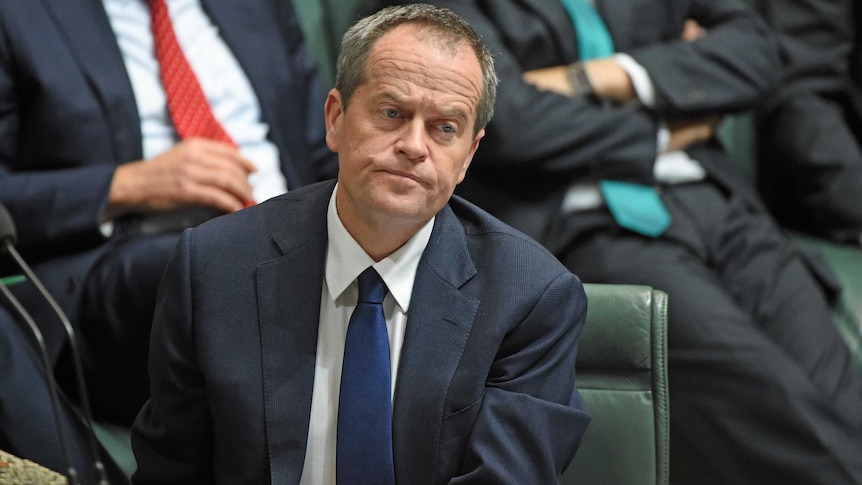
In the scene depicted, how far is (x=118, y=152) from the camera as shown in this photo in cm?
Answer: 199

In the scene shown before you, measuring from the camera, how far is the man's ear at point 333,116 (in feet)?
4.45

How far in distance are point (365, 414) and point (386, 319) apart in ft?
0.41

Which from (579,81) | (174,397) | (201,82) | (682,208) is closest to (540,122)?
(579,81)

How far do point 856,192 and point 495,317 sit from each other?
1651 mm

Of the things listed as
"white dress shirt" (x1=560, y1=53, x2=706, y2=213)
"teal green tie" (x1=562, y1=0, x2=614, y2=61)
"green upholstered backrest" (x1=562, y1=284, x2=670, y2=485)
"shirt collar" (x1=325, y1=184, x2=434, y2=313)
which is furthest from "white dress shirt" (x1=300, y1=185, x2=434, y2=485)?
"teal green tie" (x1=562, y1=0, x2=614, y2=61)

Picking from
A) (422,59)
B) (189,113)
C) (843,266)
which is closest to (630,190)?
(843,266)

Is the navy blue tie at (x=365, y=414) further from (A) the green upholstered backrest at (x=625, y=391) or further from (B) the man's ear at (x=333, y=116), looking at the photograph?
(A) the green upholstered backrest at (x=625, y=391)

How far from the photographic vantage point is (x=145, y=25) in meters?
2.11

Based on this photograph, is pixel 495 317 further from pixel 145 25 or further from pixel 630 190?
pixel 145 25

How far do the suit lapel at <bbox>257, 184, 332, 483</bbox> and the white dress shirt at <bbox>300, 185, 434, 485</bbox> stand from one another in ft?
0.07

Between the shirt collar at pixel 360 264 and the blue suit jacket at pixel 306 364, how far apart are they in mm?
17

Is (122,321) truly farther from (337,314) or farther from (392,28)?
(392,28)

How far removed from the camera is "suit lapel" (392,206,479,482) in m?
1.29

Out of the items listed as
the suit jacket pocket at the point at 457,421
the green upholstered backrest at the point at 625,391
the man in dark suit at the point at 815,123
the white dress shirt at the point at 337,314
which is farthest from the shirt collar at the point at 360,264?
the man in dark suit at the point at 815,123
